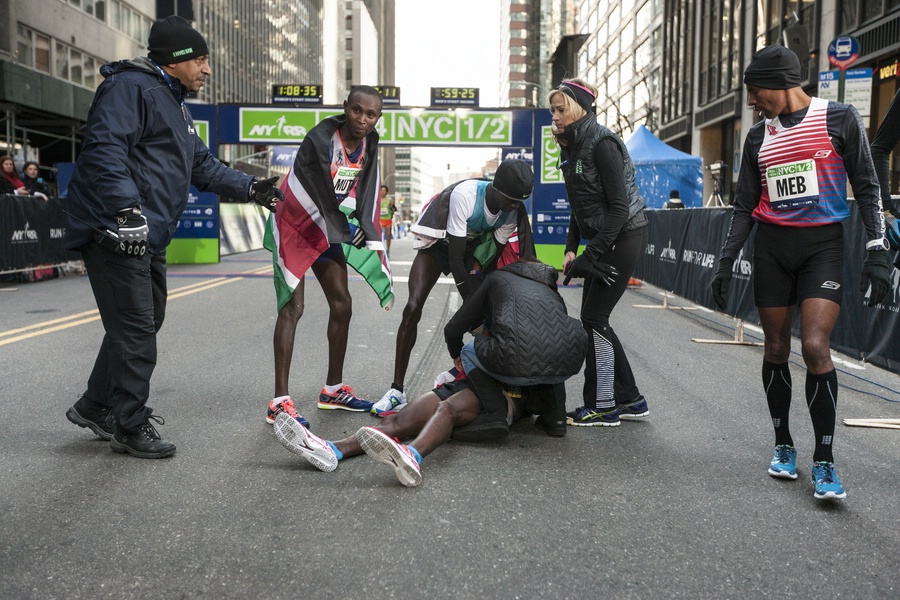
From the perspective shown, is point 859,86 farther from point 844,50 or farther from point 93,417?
point 93,417

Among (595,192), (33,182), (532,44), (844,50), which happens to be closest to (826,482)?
(595,192)

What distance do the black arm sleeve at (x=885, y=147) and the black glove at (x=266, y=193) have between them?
291cm

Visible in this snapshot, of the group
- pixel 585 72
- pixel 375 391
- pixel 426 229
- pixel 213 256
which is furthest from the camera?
pixel 585 72

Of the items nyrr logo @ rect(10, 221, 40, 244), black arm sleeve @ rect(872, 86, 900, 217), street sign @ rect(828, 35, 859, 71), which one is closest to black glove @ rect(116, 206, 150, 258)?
black arm sleeve @ rect(872, 86, 900, 217)

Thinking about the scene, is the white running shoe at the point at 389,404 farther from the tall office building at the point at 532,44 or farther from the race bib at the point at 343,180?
the tall office building at the point at 532,44

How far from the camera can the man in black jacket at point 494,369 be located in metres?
4.01

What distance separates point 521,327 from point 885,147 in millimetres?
1817

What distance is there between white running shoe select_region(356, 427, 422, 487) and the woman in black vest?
1590 millimetres

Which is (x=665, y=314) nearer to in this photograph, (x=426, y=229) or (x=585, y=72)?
(x=426, y=229)

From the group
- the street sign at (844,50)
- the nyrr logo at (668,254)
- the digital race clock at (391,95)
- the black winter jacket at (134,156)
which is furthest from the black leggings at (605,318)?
the digital race clock at (391,95)

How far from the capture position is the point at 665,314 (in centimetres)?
1188

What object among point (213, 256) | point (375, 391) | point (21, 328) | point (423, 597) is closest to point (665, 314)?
point (375, 391)

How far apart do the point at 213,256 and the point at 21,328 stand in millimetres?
14436

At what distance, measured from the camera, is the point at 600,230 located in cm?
487
